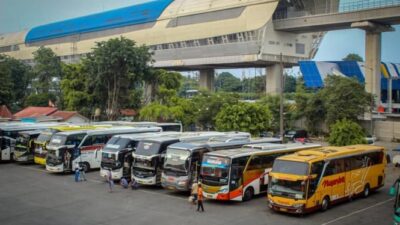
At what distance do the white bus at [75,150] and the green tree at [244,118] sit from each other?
1222 centimetres

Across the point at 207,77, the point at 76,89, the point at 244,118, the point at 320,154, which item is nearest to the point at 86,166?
the point at 244,118

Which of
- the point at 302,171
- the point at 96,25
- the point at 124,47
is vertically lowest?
the point at 302,171

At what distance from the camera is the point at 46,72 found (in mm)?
80500

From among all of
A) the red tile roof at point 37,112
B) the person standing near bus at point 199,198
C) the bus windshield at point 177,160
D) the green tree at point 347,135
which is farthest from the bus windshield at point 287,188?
the red tile roof at point 37,112

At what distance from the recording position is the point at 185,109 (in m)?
50.0

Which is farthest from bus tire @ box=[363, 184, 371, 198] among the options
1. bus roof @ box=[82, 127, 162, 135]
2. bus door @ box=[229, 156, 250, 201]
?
bus roof @ box=[82, 127, 162, 135]

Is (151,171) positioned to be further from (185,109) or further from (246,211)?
(185,109)

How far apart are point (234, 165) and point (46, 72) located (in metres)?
66.5

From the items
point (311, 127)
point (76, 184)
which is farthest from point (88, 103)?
point (76, 184)

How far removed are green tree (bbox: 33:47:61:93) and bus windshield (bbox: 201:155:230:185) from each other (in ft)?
205

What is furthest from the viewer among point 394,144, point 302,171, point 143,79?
point 143,79

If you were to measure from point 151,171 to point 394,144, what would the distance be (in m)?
29.8

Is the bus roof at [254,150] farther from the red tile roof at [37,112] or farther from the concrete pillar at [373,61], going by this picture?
the red tile roof at [37,112]

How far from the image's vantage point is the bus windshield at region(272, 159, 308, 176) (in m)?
18.2
